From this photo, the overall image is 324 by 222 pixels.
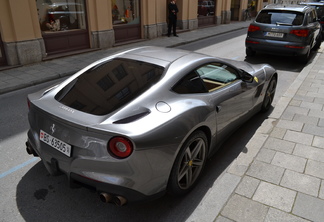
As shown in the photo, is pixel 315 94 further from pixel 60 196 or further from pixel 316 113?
pixel 60 196

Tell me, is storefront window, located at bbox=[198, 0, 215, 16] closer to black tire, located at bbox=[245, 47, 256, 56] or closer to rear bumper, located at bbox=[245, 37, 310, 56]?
black tire, located at bbox=[245, 47, 256, 56]

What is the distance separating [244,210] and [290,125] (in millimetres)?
2403

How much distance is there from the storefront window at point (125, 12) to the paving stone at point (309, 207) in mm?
11121

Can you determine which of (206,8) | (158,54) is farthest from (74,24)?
(206,8)

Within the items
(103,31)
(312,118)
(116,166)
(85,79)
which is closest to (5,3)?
(103,31)

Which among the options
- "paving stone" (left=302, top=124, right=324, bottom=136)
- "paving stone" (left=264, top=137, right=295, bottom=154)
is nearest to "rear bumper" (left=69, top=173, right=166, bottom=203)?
"paving stone" (left=264, top=137, right=295, bottom=154)

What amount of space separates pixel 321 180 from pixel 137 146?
228 centimetres

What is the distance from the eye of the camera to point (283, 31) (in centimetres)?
845

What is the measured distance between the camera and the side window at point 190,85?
9.78 feet

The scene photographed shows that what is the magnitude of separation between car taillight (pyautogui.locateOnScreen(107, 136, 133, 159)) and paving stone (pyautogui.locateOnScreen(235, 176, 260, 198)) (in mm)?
1395

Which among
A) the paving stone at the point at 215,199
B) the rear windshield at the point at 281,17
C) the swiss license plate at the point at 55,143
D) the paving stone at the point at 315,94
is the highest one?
the rear windshield at the point at 281,17

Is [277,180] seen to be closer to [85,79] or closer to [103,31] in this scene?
[85,79]

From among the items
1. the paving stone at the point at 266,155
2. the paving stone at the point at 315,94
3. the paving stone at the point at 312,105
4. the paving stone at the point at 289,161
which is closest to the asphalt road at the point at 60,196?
the paving stone at the point at 266,155

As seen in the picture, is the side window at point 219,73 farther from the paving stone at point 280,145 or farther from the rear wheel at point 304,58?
the rear wheel at point 304,58
